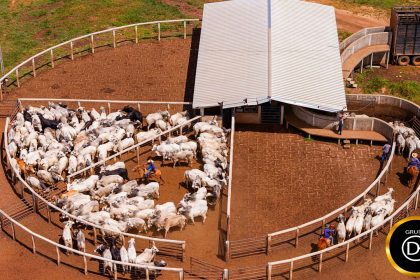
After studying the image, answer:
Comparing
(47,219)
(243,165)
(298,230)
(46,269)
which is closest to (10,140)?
(47,219)

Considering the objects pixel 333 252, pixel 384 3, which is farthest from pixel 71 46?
pixel 384 3

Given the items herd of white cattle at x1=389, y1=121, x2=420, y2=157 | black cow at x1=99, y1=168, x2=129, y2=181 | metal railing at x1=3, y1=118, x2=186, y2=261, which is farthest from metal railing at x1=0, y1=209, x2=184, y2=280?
herd of white cattle at x1=389, y1=121, x2=420, y2=157

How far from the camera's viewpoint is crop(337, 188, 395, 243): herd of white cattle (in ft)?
123

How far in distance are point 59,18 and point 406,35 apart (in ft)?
116

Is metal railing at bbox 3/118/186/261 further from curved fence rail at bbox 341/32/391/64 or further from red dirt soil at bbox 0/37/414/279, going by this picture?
curved fence rail at bbox 341/32/391/64

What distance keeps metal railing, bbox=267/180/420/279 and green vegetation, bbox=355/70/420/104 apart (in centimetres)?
1845

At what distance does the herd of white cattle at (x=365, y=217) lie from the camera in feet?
123

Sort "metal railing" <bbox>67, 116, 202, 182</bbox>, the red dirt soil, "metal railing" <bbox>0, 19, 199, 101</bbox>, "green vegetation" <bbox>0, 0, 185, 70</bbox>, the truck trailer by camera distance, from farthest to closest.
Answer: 1. "green vegetation" <bbox>0, 0, 185, 70</bbox>
2. the truck trailer
3. "metal railing" <bbox>0, 19, 199, 101</bbox>
4. "metal railing" <bbox>67, 116, 202, 182</bbox>
5. the red dirt soil

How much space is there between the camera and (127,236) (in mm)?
37938

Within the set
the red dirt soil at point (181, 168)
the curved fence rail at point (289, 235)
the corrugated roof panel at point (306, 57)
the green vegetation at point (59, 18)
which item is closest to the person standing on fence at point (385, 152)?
the red dirt soil at point (181, 168)

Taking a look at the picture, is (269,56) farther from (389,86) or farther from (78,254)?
(78,254)

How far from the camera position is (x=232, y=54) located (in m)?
52.5

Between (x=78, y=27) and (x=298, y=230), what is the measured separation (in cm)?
3885

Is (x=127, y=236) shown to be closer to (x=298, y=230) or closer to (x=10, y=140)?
(x=298, y=230)
